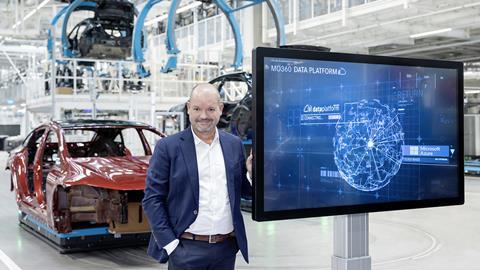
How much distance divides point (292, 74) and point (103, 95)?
612 inches

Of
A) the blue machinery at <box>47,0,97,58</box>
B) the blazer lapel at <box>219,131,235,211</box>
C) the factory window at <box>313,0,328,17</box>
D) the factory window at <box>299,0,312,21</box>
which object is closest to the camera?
the blazer lapel at <box>219,131,235,211</box>

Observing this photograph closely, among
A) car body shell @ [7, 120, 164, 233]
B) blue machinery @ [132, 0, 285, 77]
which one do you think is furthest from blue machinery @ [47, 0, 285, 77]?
car body shell @ [7, 120, 164, 233]

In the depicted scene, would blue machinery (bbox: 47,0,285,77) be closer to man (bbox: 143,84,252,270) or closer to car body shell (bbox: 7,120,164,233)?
car body shell (bbox: 7,120,164,233)

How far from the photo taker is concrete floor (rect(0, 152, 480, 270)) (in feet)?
19.9

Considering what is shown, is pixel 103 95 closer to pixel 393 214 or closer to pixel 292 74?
pixel 393 214

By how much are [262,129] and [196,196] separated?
1.70ft

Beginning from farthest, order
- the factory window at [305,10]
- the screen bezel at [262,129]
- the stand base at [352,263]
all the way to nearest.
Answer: the factory window at [305,10] → the stand base at [352,263] → the screen bezel at [262,129]

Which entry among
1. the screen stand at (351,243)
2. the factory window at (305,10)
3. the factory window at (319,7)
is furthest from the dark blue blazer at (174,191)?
the factory window at (305,10)

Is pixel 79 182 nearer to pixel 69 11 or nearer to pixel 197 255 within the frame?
pixel 197 255

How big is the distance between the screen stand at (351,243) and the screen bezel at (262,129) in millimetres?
166

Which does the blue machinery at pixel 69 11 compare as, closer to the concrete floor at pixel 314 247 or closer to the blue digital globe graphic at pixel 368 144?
the concrete floor at pixel 314 247

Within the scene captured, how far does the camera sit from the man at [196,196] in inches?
112

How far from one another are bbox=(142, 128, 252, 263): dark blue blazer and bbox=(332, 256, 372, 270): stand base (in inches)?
22.8

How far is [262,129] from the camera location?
104 inches
